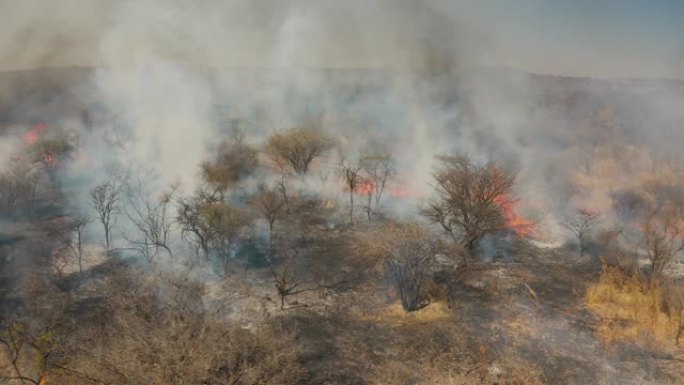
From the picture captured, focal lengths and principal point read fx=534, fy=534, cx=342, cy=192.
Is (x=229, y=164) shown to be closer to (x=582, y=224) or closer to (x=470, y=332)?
(x=470, y=332)

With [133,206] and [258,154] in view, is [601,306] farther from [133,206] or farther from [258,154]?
[258,154]

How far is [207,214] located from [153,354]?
1403cm

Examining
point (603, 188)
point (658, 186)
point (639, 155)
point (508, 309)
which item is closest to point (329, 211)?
point (508, 309)

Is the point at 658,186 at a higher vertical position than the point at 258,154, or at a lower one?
lower

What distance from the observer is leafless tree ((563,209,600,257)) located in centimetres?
3137

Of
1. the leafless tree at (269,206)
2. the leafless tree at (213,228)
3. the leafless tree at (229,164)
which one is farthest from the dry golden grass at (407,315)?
the leafless tree at (229,164)

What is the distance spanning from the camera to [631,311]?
23719 millimetres

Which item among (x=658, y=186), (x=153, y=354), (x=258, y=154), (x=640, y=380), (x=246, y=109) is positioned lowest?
(x=640, y=380)

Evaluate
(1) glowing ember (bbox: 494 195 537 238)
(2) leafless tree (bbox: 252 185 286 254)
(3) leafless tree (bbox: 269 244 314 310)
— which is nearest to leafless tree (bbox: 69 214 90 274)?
(3) leafless tree (bbox: 269 244 314 310)

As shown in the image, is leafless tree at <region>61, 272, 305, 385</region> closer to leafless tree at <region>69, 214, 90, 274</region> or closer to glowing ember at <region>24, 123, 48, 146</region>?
leafless tree at <region>69, 214, 90, 274</region>

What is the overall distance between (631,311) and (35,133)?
52595 mm

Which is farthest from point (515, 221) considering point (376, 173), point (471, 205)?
point (376, 173)

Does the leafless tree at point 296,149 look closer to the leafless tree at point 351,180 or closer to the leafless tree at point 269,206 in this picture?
the leafless tree at point 351,180

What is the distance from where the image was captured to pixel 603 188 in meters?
42.5
